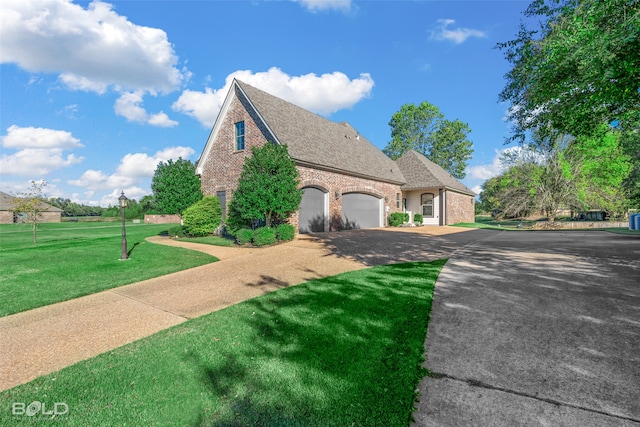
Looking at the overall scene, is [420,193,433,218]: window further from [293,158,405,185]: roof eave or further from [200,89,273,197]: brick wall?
[200,89,273,197]: brick wall

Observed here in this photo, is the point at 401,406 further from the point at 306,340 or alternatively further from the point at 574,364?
the point at 574,364

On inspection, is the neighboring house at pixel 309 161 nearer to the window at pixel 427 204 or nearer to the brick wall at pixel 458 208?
the window at pixel 427 204

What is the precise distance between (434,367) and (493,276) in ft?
13.4

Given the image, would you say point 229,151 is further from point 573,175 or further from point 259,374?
point 573,175

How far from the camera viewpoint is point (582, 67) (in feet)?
17.6

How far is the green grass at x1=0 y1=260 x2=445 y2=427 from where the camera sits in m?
2.40

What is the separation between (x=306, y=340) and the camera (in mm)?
3592

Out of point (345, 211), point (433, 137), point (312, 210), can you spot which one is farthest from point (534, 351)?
point (433, 137)

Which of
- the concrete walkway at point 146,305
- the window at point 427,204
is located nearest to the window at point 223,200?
the concrete walkway at point 146,305

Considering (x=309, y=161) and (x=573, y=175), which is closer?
(x=309, y=161)

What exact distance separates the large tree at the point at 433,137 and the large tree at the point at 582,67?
34164 millimetres

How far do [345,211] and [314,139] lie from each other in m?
4.92

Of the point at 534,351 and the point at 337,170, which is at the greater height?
the point at 337,170

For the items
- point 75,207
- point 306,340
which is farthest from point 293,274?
point 75,207
